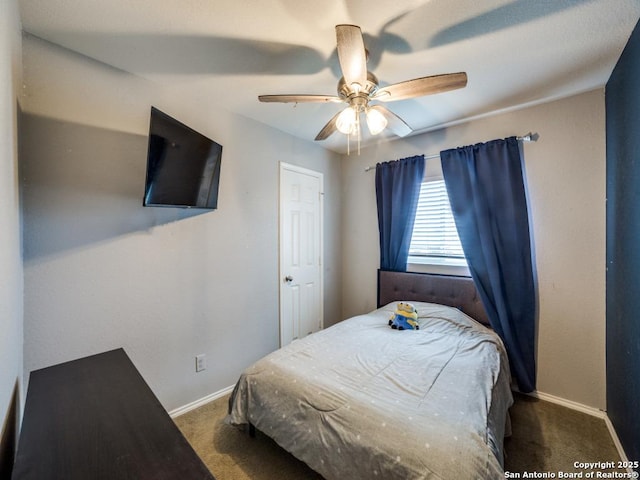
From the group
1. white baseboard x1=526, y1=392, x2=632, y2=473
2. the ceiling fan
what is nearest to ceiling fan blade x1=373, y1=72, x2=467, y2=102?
the ceiling fan

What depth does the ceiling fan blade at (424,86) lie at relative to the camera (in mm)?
1434

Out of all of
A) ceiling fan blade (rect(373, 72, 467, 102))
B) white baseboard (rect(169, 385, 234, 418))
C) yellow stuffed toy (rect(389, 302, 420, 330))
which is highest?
ceiling fan blade (rect(373, 72, 467, 102))

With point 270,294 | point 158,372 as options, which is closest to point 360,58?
point 270,294

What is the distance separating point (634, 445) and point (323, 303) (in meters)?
2.57

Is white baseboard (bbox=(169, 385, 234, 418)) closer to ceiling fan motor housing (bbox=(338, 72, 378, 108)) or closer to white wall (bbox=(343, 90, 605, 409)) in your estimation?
ceiling fan motor housing (bbox=(338, 72, 378, 108))

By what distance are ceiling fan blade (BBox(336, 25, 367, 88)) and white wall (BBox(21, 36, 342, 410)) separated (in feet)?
4.72

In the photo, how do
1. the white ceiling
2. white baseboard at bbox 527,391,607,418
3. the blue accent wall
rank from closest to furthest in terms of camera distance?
the white ceiling < the blue accent wall < white baseboard at bbox 527,391,607,418

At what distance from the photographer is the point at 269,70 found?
186 cm

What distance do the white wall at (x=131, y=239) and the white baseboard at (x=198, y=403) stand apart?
2.0 inches

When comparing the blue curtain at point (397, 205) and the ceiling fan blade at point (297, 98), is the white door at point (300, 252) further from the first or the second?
Answer: the ceiling fan blade at point (297, 98)

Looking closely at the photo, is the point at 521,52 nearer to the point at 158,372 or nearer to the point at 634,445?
the point at 634,445

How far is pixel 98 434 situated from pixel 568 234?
309cm

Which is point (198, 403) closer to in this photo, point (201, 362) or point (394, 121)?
point (201, 362)

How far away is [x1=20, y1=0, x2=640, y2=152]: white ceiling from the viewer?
1383 millimetres
